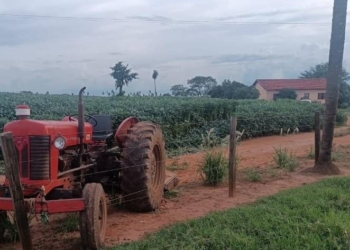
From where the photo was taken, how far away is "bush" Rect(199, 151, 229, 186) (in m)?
8.99

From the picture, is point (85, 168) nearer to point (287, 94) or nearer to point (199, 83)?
point (287, 94)

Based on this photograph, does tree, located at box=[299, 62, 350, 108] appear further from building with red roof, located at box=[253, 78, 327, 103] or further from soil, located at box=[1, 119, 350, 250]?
soil, located at box=[1, 119, 350, 250]

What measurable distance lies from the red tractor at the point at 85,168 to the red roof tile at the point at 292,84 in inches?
1978

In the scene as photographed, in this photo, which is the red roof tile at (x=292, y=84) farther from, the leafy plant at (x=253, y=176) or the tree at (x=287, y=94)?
the leafy plant at (x=253, y=176)

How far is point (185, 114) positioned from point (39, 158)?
14.0 metres

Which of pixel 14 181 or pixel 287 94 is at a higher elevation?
pixel 287 94

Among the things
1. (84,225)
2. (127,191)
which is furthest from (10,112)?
(84,225)

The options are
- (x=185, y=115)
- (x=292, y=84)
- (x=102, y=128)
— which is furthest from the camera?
(x=292, y=84)

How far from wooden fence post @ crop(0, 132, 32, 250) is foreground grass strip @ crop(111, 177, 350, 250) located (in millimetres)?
1123

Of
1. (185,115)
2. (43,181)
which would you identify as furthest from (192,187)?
(185,115)

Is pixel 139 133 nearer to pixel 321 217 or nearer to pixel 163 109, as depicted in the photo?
pixel 321 217

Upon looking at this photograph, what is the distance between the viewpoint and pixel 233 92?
156ft

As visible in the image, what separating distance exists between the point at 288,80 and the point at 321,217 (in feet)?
185

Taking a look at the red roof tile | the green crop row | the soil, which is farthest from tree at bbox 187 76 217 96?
the soil
